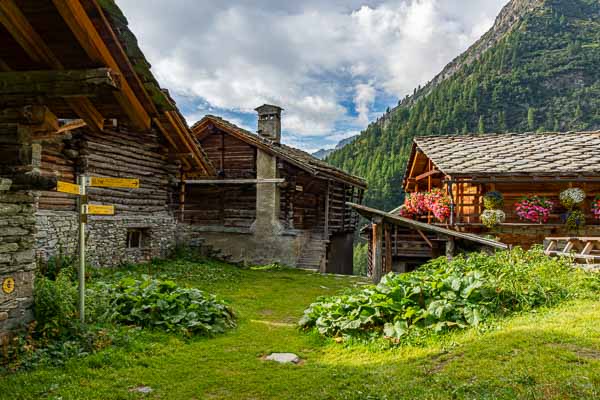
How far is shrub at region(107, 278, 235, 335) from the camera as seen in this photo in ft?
22.5

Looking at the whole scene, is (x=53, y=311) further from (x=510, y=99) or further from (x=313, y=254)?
(x=510, y=99)

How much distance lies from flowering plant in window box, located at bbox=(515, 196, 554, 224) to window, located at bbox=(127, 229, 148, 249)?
43.8ft

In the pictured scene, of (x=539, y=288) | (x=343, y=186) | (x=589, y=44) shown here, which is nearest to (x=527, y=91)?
(x=589, y=44)

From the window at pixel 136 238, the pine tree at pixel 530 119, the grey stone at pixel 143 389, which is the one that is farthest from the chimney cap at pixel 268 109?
the pine tree at pixel 530 119

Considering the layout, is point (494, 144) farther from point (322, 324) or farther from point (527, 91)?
point (527, 91)

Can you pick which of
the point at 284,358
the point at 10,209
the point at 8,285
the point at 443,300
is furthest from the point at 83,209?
the point at 443,300

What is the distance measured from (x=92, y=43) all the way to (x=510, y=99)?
91.4 meters

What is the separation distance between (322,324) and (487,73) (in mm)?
99174

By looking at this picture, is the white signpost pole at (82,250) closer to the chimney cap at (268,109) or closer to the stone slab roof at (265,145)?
the stone slab roof at (265,145)

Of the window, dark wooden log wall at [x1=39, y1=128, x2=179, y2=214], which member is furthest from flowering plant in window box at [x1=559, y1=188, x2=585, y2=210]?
the window

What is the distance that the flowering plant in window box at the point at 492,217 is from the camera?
14.4 m

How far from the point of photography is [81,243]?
20.4 feet

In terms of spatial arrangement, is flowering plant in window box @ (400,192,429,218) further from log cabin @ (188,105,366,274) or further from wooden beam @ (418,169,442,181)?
log cabin @ (188,105,366,274)

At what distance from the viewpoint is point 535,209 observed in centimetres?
1434
